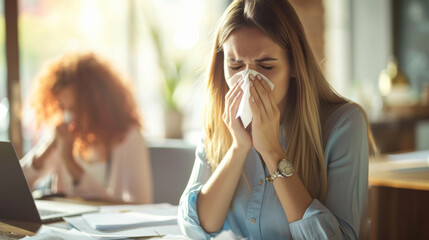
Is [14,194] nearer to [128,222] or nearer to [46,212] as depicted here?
[46,212]

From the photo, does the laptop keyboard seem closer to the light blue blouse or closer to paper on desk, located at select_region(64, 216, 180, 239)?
paper on desk, located at select_region(64, 216, 180, 239)

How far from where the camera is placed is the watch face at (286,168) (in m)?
1.23

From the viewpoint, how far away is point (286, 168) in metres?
1.24

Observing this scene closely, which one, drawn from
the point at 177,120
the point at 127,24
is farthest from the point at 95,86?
the point at 127,24

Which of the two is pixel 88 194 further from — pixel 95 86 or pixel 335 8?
pixel 335 8

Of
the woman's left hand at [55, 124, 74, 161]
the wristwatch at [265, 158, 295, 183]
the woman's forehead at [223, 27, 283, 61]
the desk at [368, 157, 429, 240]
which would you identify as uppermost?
the woman's forehead at [223, 27, 283, 61]

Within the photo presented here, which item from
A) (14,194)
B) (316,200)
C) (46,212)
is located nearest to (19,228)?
(14,194)

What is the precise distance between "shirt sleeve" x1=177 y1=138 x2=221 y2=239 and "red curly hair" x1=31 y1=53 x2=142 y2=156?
2.67 feet

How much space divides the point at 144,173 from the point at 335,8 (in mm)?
4356

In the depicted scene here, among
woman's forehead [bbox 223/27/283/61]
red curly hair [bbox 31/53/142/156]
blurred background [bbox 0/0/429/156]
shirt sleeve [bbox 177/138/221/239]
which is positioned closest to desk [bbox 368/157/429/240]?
shirt sleeve [bbox 177/138/221/239]

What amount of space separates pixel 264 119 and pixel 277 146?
0.25ft

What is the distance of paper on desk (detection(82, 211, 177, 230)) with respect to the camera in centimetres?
134

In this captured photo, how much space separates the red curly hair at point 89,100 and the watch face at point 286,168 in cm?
109

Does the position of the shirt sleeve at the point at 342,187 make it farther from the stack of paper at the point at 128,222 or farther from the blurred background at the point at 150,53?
the blurred background at the point at 150,53
